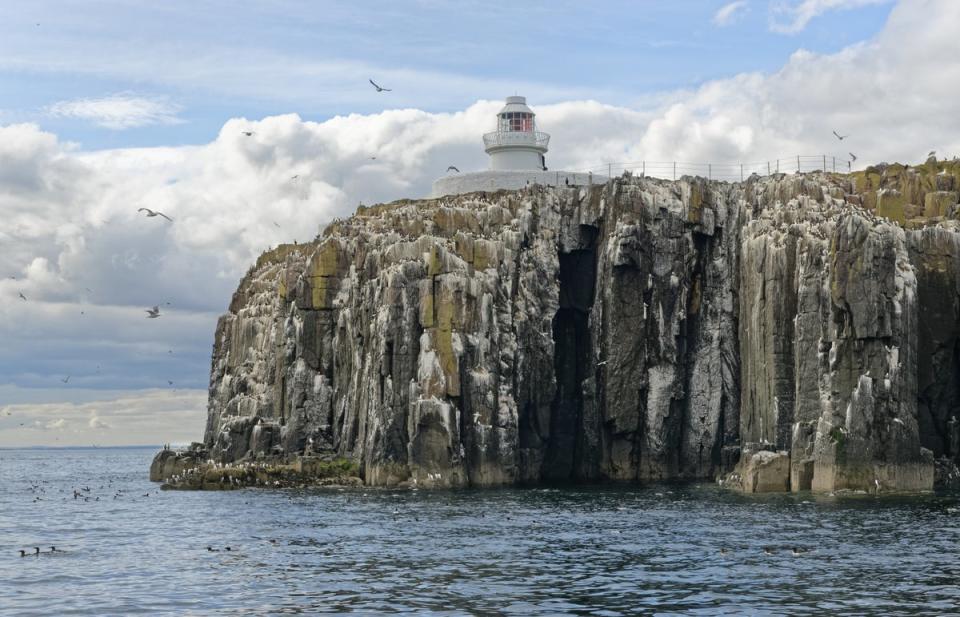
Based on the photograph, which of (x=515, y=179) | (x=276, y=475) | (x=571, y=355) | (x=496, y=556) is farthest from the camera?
(x=515, y=179)

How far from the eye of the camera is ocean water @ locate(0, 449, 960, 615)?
60.5 meters

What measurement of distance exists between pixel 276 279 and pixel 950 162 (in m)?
84.2

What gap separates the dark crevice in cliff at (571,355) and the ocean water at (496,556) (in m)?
26.8

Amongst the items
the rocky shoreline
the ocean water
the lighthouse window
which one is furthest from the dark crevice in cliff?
the ocean water

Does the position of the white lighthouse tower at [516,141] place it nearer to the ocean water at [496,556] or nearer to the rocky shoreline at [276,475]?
the rocky shoreline at [276,475]

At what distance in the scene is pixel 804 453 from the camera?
113188mm

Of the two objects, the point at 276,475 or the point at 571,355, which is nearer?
the point at 276,475

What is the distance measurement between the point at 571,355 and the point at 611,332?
9.42m

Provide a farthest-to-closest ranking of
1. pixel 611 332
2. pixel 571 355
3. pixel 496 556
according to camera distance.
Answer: pixel 571 355
pixel 611 332
pixel 496 556

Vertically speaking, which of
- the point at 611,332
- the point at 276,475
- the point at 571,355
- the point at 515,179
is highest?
the point at 515,179

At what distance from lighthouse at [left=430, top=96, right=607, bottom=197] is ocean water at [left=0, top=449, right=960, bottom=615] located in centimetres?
5122

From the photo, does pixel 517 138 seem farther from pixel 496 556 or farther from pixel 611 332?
pixel 496 556

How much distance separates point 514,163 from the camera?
16338 centimetres

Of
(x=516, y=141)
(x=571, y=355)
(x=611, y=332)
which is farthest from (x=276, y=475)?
(x=516, y=141)
